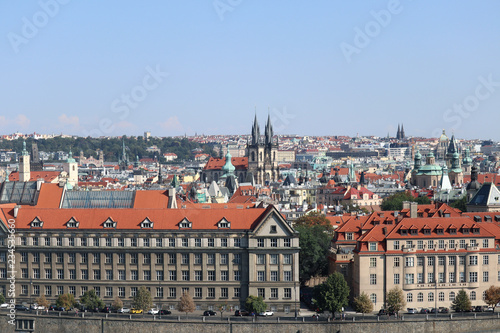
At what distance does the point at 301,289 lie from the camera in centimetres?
8269

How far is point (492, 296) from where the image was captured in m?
74.8

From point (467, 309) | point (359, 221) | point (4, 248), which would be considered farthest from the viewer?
point (359, 221)

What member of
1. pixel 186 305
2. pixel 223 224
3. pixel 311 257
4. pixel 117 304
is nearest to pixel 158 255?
pixel 117 304

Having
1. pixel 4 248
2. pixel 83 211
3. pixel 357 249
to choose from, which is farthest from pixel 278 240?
pixel 4 248

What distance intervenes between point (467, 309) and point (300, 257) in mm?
15507

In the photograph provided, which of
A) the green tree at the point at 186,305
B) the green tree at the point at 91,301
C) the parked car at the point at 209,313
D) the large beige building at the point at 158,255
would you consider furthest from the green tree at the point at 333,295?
the green tree at the point at 91,301

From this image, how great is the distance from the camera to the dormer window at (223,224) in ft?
249

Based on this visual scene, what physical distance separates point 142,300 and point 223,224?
8.43 m

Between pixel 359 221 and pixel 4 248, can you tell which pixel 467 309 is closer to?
pixel 359 221

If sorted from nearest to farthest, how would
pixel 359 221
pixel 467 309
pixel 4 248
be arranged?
pixel 467 309 → pixel 4 248 → pixel 359 221

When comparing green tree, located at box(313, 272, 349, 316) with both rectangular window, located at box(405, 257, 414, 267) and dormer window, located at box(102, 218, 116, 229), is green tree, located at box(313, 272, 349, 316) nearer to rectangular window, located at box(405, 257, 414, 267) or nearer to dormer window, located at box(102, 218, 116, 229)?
rectangular window, located at box(405, 257, 414, 267)

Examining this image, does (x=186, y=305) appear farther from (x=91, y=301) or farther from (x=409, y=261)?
(x=409, y=261)

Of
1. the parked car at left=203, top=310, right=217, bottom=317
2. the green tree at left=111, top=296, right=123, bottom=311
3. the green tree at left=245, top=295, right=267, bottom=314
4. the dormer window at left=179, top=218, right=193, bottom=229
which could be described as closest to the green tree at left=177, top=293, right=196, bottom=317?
the parked car at left=203, top=310, right=217, bottom=317

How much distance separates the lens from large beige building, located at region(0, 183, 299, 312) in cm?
7500
